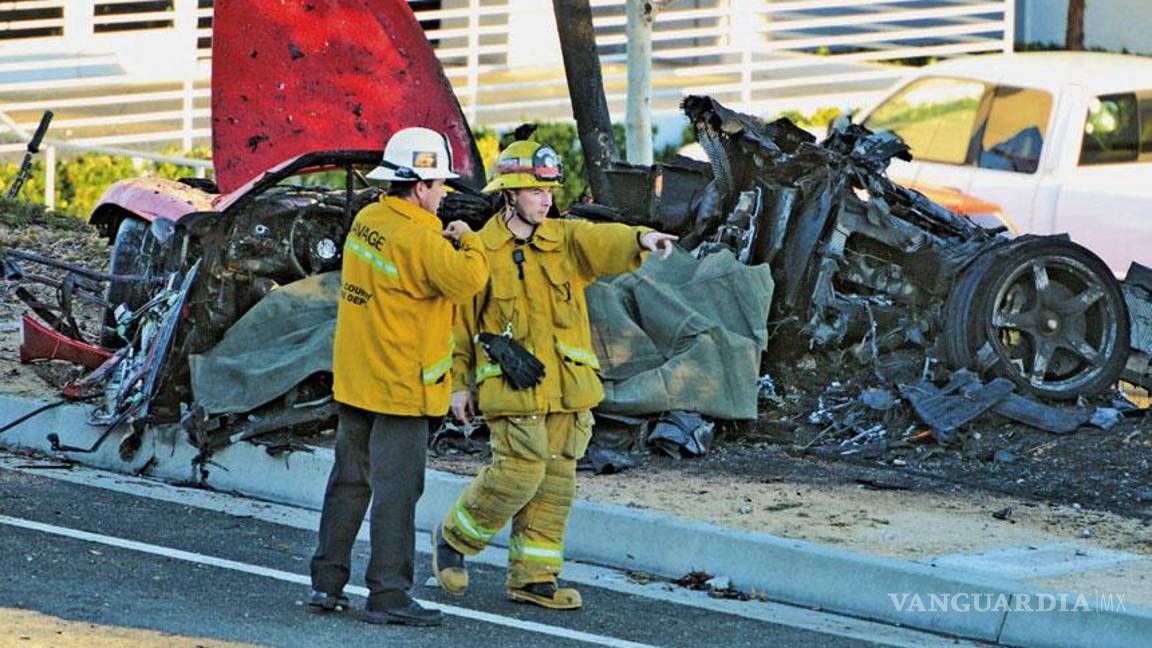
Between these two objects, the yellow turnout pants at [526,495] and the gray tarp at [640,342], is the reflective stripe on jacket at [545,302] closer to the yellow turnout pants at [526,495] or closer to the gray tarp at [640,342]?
the yellow turnout pants at [526,495]

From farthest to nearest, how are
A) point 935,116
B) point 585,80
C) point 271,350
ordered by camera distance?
point 935,116 → point 585,80 → point 271,350

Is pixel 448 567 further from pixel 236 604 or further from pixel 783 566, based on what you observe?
pixel 783 566

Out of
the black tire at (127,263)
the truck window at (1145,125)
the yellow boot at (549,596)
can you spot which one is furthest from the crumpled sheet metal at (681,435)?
the truck window at (1145,125)

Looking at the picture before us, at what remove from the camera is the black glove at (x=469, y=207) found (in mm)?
10562

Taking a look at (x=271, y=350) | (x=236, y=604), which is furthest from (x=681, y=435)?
(x=236, y=604)

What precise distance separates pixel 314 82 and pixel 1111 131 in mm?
5672

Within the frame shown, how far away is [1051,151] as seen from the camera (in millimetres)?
14750

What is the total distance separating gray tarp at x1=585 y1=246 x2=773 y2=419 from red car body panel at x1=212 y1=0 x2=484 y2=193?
5.83 ft

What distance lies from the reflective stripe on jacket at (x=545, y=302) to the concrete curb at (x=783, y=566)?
96 centimetres

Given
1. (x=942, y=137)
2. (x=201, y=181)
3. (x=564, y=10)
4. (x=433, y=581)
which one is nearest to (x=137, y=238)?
(x=201, y=181)

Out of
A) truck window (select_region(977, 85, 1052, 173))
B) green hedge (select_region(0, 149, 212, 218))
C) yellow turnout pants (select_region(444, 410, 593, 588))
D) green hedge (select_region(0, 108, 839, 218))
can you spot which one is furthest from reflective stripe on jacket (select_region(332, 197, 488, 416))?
green hedge (select_region(0, 149, 212, 218))

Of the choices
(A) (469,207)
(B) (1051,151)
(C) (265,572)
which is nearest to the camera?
(C) (265,572)

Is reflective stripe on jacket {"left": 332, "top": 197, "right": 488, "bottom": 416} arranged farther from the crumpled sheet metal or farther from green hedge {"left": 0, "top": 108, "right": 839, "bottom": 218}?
green hedge {"left": 0, "top": 108, "right": 839, "bottom": 218}

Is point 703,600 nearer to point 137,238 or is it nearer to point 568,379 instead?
point 568,379
